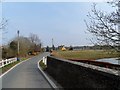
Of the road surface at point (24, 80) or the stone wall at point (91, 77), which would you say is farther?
the road surface at point (24, 80)

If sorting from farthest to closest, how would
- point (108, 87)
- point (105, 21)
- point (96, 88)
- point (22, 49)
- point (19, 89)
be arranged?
point (22, 49) < point (19, 89) < point (105, 21) < point (96, 88) < point (108, 87)

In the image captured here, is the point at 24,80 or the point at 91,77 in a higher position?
the point at 91,77

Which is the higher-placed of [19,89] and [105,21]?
[105,21]

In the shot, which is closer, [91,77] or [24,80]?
[91,77]

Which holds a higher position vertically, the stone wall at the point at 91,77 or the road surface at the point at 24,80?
the stone wall at the point at 91,77

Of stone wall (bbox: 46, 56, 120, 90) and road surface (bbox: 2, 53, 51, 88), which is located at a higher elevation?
stone wall (bbox: 46, 56, 120, 90)

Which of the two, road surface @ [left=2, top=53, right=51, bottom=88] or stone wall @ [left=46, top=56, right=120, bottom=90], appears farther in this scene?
road surface @ [left=2, top=53, right=51, bottom=88]

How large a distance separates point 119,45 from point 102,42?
978 millimetres

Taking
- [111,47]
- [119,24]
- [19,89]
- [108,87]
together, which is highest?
[119,24]

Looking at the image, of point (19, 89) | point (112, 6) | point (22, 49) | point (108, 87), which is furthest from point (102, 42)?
point (22, 49)

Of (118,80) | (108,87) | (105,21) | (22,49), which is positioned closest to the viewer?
(118,80)

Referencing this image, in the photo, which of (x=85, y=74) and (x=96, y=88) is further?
(x=85, y=74)

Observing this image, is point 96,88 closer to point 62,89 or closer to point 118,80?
point 118,80

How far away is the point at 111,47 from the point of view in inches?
400
